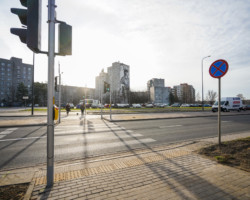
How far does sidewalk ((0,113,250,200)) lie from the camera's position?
251 centimetres

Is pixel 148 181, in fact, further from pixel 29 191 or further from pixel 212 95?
pixel 212 95

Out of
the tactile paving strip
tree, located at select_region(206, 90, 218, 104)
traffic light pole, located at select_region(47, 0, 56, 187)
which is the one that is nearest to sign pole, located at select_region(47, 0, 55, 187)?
traffic light pole, located at select_region(47, 0, 56, 187)

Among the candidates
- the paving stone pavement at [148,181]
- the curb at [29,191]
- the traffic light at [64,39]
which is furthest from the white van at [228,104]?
the curb at [29,191]

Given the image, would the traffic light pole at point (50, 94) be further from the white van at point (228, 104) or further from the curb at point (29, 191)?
Answer: the white van at point (228, 104)

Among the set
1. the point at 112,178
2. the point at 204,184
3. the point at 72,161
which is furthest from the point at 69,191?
the point at 204,184

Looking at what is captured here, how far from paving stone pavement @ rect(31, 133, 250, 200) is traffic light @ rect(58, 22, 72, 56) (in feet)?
8.91

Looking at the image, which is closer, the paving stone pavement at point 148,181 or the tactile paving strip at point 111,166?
the paving stone pavement at point 148,181

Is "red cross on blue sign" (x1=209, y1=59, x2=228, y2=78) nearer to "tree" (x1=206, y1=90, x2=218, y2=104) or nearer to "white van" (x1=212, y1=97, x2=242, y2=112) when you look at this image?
"white van" (x1=212, y1=97, x2=242, y2=112)

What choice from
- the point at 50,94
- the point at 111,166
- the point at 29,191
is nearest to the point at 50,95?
the point at 50,94

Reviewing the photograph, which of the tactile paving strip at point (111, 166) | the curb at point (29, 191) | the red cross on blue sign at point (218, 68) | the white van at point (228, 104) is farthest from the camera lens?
the white van at point (228, 104)

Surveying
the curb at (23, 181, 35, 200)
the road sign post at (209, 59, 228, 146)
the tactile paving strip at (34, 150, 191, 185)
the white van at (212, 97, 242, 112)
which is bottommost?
Answer: the tactile paving strip at (34, 150, 191, 185)

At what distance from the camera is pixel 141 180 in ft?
9.72

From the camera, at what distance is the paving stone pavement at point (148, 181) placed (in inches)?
98.6

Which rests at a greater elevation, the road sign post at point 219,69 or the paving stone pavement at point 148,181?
the road sign post at point 219,69
